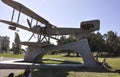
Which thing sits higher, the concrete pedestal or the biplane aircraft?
the biplane aircraft

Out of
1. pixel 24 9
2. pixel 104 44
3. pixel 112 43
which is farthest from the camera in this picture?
pixel 112 43

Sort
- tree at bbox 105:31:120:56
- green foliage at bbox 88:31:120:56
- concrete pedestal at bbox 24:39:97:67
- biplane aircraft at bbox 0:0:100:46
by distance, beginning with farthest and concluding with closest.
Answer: tree at bbox 105:31:120:56
green foliage at bbox 88:31:120:56
concrete pedestal at bbox 24:39:97:67
biplane aircraft at bbox 0:0:100:46

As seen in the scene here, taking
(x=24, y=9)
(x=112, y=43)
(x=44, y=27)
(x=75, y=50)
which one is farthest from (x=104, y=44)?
(x=24, y=9)

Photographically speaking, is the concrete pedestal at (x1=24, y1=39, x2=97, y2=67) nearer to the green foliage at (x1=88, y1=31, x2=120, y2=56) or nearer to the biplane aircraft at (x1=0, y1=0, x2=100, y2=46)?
the biplane aircraft at (x1=0, y1=0, x2=100, y2=46)

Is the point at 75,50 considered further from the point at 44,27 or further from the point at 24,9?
the point at 24,9

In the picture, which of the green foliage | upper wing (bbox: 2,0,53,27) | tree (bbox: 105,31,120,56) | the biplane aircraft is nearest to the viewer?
upper wing (bbox: 2,0,53,27)

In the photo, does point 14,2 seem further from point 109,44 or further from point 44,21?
point 109,44

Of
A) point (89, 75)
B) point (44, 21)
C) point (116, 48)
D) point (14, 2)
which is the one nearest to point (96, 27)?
point (44, 21)

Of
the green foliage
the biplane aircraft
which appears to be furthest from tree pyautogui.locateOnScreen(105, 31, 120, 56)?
the biplane aircraft

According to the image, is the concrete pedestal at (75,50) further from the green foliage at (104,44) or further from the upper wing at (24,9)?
the green foliage at (104,44)

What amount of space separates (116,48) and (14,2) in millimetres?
74028

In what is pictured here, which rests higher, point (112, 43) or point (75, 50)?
point (112, 43)

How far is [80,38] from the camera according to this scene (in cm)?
3338

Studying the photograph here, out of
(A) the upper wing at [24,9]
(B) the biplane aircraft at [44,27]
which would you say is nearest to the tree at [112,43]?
(B) the biplane aircraft at [44,27]
